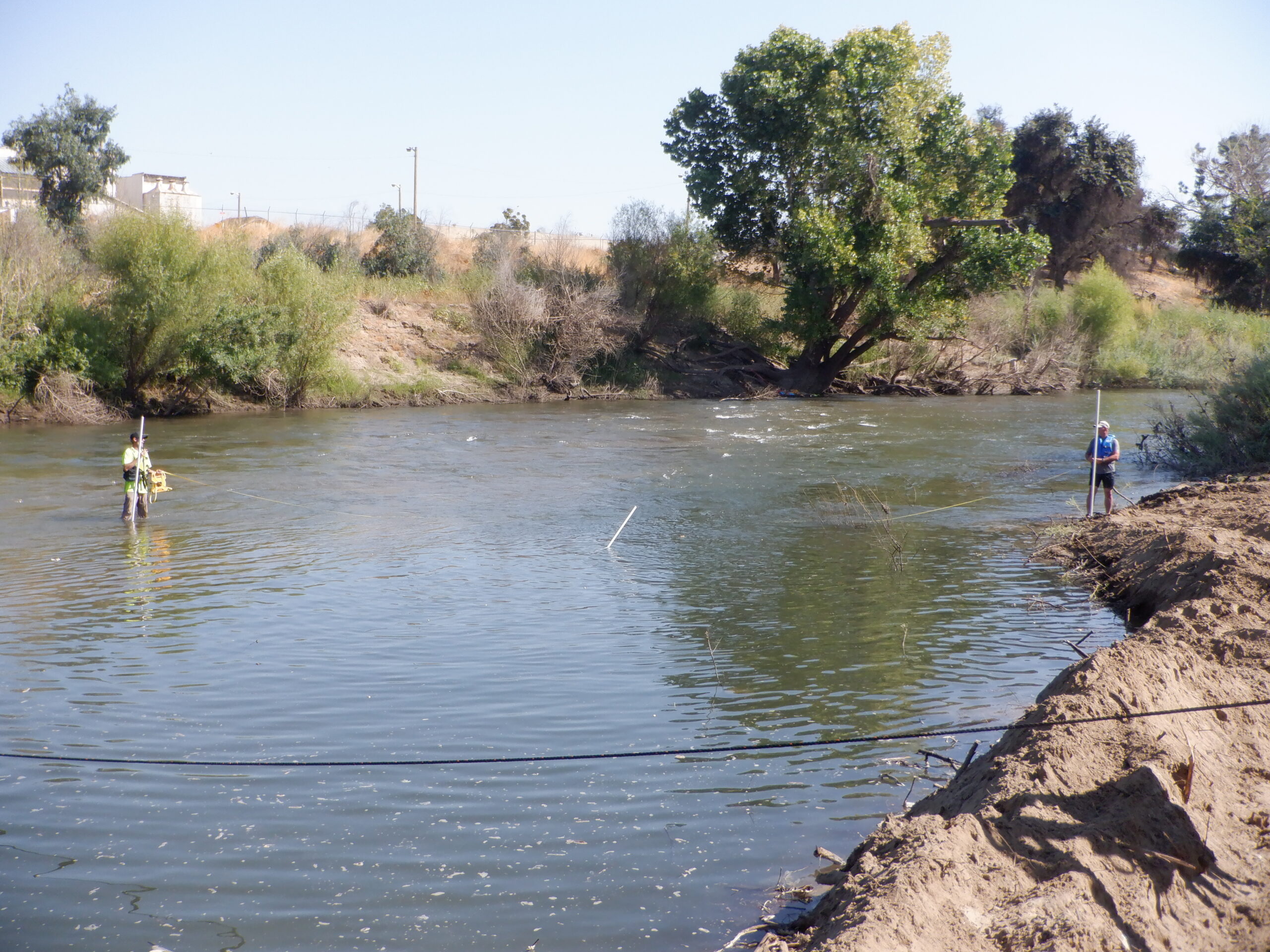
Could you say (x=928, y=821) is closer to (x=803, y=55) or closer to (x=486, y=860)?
(x=486, y=860)

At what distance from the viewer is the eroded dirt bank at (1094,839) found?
439 cm

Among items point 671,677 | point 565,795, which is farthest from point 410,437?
point 565,795

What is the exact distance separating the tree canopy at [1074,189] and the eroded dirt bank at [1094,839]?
64.2m

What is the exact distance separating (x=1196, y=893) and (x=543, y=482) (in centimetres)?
1909

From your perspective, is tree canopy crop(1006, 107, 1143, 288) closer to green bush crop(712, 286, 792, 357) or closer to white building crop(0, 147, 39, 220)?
green bush crop(712, 286, 792, 357)

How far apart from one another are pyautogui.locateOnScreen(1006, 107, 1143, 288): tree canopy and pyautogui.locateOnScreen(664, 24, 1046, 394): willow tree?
25.8 metres

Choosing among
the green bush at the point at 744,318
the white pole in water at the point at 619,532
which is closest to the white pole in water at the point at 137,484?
the white pole in water at the point at 619,532

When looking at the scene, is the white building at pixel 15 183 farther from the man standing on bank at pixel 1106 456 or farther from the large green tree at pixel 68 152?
the man standing on bank at pixel 1106 456

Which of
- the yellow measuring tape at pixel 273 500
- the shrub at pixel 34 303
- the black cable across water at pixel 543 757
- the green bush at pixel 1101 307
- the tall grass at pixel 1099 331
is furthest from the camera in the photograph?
the green bush at pixel 1101 307

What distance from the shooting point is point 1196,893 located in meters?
4.68

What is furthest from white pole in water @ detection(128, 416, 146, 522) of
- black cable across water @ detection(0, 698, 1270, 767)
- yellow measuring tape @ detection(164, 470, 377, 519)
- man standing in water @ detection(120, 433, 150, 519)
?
black cable across water @ detection(0, 698, 1270, 767)

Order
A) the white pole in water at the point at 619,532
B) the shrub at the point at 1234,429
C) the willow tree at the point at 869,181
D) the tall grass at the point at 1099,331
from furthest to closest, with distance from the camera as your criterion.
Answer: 1. the tall grass at the point at 1099,331
2. the willow tree at the point at 869,181
3. the shrub at the point at 1234,429
4. the white pole in water at the point at 619,532

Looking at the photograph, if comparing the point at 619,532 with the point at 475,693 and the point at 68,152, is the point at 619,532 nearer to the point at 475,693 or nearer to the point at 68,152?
the point at 475,693

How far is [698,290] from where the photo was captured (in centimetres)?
5025
